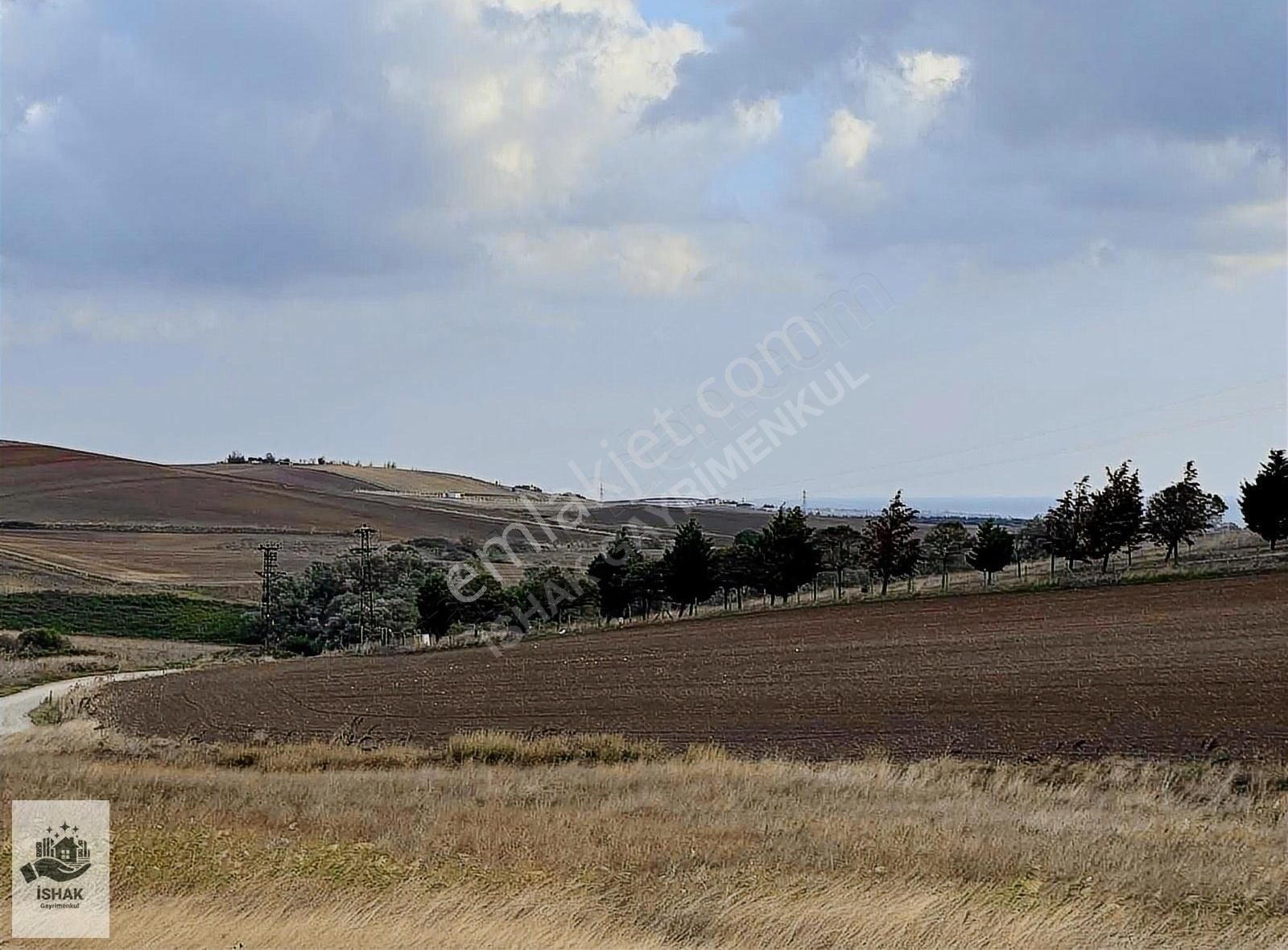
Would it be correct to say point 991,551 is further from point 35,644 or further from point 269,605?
point 35,644

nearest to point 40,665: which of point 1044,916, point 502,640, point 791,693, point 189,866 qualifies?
point 502,640

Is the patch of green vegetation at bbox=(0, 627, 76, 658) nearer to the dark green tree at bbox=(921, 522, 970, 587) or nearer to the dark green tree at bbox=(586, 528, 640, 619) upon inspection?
the dark green tree at bbox=(586, 528, 640, 619)

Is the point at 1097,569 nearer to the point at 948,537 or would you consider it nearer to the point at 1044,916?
the point at 948,537

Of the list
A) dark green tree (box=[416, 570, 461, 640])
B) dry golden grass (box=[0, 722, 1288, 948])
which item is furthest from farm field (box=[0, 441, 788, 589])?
dry golden grass (box=[0, 722, 1288, 948])

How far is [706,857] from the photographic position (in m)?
10.9

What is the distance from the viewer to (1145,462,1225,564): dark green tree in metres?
62.9

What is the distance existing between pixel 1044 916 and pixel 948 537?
250 feet

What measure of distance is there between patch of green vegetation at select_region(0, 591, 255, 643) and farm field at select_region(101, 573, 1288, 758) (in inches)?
1221

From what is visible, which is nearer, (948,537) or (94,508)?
(948,537)

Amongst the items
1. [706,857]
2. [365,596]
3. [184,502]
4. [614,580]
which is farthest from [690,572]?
[184,502]

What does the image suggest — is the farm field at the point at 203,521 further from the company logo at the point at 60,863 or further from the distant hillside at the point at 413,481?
the company logo at the point at 60,863

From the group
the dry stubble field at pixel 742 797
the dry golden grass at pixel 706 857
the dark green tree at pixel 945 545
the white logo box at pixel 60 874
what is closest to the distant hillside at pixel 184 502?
the dark green tree at pixel 945 545

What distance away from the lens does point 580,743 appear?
26906mm

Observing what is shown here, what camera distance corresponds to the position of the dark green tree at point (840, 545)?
7431 centimetres
